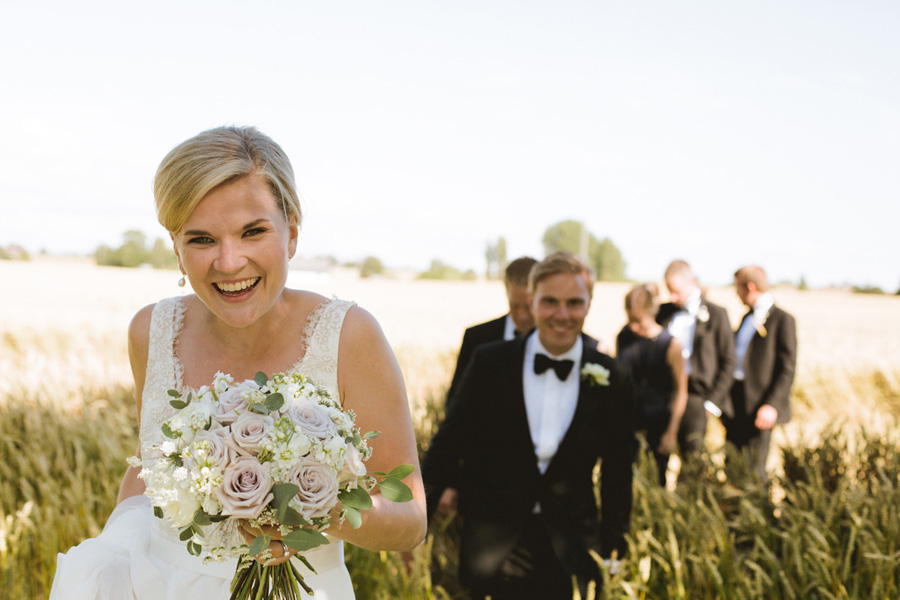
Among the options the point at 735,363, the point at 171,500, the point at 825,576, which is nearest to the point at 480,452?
the point at 825,576

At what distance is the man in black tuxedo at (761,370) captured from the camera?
23.6 feet

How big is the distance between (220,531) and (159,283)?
4502 centimetres

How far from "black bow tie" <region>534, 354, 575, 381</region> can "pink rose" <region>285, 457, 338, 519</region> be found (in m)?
2.58

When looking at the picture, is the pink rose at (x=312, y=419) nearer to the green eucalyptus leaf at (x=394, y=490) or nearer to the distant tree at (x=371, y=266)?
the green eucalyptus leaf at (x=394, y=490)

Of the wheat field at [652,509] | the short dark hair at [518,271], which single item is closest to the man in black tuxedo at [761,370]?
the wheat field at [652,509]

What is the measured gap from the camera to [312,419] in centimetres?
182

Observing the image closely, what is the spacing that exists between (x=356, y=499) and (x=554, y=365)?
2.51m

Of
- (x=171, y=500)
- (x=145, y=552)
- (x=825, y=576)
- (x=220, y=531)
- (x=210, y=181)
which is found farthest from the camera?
(x=825, y=576)

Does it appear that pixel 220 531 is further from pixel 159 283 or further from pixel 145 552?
pixel 159 283

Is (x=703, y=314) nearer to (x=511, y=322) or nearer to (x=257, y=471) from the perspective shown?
(x=511, y=322)

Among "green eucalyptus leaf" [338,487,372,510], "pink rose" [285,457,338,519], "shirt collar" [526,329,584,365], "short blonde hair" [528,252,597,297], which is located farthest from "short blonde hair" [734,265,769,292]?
"pink rose" [285,457,338,519]

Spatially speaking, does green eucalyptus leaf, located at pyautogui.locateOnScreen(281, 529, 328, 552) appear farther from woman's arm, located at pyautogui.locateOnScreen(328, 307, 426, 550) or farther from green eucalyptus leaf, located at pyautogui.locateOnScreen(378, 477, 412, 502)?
woman's arm, located at pyautogui.locateOnScreen(328, 307, 426, 550)

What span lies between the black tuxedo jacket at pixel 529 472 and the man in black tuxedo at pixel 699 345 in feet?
11.6

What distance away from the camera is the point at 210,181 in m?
2.20
